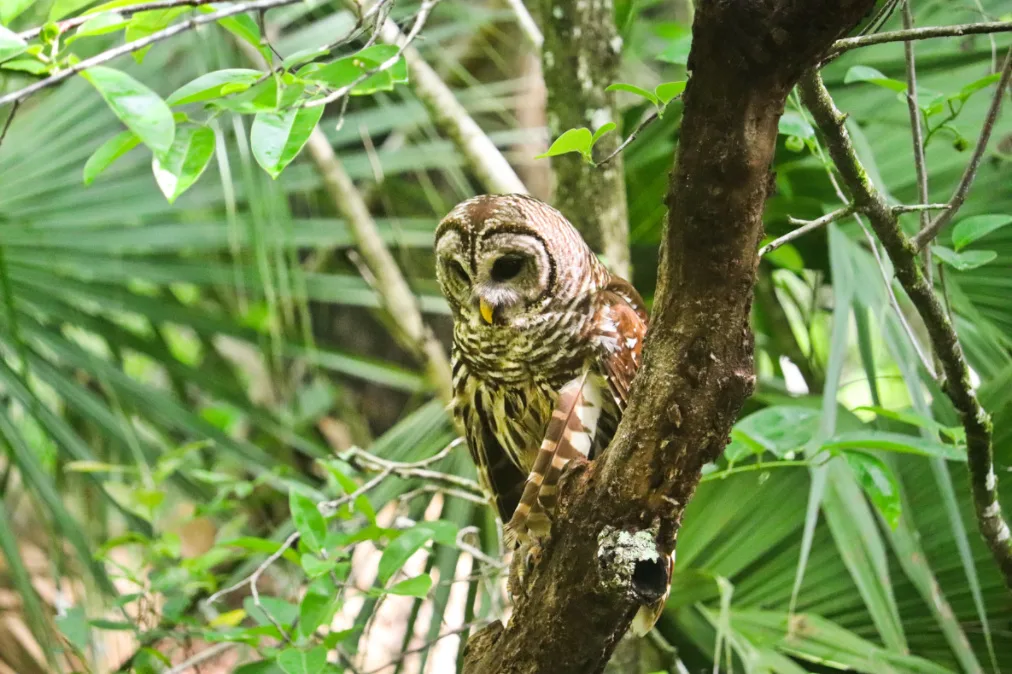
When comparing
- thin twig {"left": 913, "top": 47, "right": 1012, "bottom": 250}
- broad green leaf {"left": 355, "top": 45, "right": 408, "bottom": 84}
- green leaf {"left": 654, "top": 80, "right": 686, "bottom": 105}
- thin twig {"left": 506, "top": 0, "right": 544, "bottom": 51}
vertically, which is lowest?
thin twig {"left": 913, "top": 47, "right": 1012, "bottom": 250}

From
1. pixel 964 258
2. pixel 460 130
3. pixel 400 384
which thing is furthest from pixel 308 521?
pixel 400 384

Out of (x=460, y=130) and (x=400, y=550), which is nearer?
(x=400, y=550)

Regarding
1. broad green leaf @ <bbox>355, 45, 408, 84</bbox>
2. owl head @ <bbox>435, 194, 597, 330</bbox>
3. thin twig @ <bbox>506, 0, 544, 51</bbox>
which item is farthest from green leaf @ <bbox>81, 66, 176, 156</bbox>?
thin twig @ <bbox>506, 0, 544, 51</bbox>

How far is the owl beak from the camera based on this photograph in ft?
6.14

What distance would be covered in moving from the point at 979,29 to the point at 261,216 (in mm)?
1933

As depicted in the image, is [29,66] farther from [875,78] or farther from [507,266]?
[875,78]

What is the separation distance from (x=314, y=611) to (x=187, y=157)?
0.80 metres

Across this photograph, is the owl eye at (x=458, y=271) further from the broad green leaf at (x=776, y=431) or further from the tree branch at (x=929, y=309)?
the tree branch at (x=929, y=309)

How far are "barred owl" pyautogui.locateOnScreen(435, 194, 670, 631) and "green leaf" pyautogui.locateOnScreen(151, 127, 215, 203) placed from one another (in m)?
0.83

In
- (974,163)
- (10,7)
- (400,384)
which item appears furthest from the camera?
(400,384)

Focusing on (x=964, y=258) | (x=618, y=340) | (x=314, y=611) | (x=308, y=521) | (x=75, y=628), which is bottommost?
(x=75, y=628)

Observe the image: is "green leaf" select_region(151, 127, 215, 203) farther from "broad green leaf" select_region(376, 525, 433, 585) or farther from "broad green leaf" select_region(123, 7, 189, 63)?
"broad green leaf" select_region(376, 525, 433, 585)

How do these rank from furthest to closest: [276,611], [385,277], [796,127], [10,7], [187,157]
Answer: [385,277] < [276,611] < [796,127] < [187,157] < [10,7]

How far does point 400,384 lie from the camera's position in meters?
3.50
